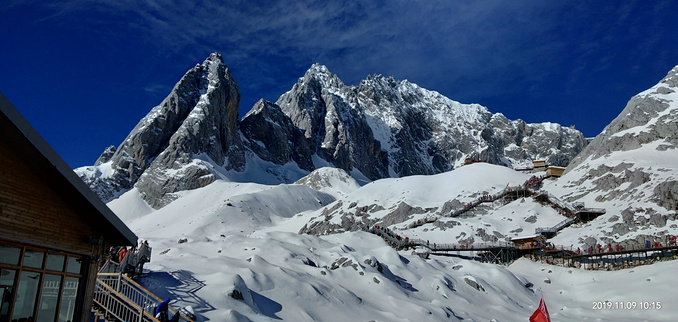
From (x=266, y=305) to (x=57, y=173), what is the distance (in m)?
17.8

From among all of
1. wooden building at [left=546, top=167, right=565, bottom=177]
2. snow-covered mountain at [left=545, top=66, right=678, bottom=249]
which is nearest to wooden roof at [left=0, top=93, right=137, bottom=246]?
snow-covered mountain at [left=545, top=66, right=678, bottom=249]

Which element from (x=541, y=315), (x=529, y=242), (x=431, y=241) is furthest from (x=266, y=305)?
(x=431, y=241)

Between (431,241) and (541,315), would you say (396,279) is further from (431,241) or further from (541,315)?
(431,241)

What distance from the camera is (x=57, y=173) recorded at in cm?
1149

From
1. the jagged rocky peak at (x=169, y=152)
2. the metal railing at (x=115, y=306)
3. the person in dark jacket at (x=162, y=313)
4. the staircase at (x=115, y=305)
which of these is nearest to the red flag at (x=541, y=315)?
the person in dark jacket at (x=162, y=313)

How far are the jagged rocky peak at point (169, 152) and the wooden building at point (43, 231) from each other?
491 ft

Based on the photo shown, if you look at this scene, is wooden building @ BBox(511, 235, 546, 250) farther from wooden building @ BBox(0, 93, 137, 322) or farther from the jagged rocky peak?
the jagged rocky peak

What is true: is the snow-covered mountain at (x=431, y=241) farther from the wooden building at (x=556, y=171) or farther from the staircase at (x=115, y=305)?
the wooden building at (x=556, y=171)

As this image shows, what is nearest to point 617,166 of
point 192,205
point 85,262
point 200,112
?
point 85,262

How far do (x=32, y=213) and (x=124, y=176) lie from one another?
177356mm

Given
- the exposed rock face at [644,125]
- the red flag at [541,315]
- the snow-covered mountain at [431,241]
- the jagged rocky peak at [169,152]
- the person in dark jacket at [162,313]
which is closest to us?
the person in dark jacket at [162,313]

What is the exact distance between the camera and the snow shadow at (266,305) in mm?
26469

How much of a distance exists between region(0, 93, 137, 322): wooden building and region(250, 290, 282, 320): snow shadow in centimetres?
1433

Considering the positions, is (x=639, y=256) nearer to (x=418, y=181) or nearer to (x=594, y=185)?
(x=594, y=185)
